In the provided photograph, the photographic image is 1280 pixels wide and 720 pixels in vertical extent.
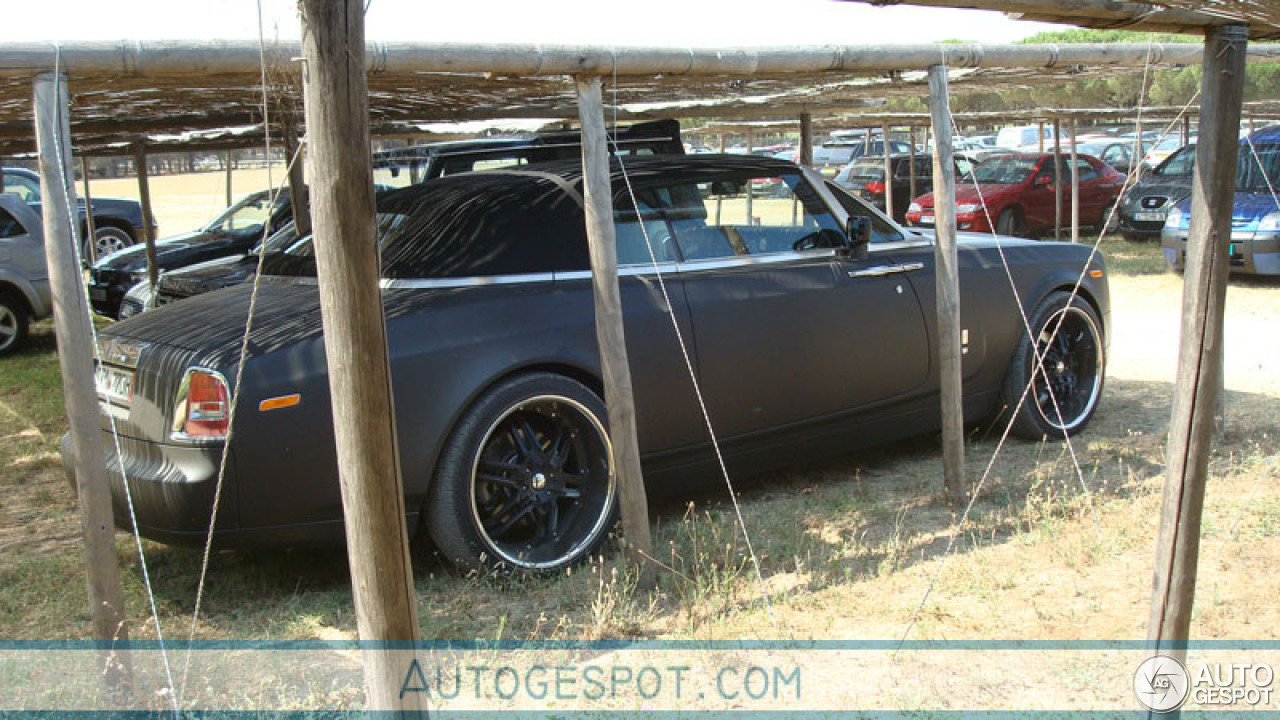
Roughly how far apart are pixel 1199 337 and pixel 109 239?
51.9 ft

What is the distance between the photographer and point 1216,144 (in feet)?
10.3

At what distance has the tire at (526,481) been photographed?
171 inches

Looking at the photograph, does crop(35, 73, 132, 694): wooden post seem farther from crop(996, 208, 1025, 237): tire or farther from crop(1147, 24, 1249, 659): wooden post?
crop(996, 208, 1025, 237): tire

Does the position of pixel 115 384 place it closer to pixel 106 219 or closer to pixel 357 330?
pixel 357 330

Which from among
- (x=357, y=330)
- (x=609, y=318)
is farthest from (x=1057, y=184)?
(x=357, y=330)

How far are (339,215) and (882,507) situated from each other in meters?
3.75

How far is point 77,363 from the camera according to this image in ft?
11.2

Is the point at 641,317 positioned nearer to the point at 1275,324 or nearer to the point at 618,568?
the point at 618,568

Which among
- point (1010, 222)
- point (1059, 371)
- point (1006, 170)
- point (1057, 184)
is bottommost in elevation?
point (1010, 222)

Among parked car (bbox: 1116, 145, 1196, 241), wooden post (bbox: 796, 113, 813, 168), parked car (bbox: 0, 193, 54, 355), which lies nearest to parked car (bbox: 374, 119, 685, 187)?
wooden post (bbox: 796, 113, 813, 168)

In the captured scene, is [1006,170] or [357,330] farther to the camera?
[1006,170]

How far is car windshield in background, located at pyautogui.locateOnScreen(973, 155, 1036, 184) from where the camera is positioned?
17906 mm

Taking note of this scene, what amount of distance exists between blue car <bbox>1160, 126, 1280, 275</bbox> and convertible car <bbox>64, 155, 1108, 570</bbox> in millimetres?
6867

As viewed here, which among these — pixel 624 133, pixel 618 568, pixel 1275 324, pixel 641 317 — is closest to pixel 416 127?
pixel 624 133
